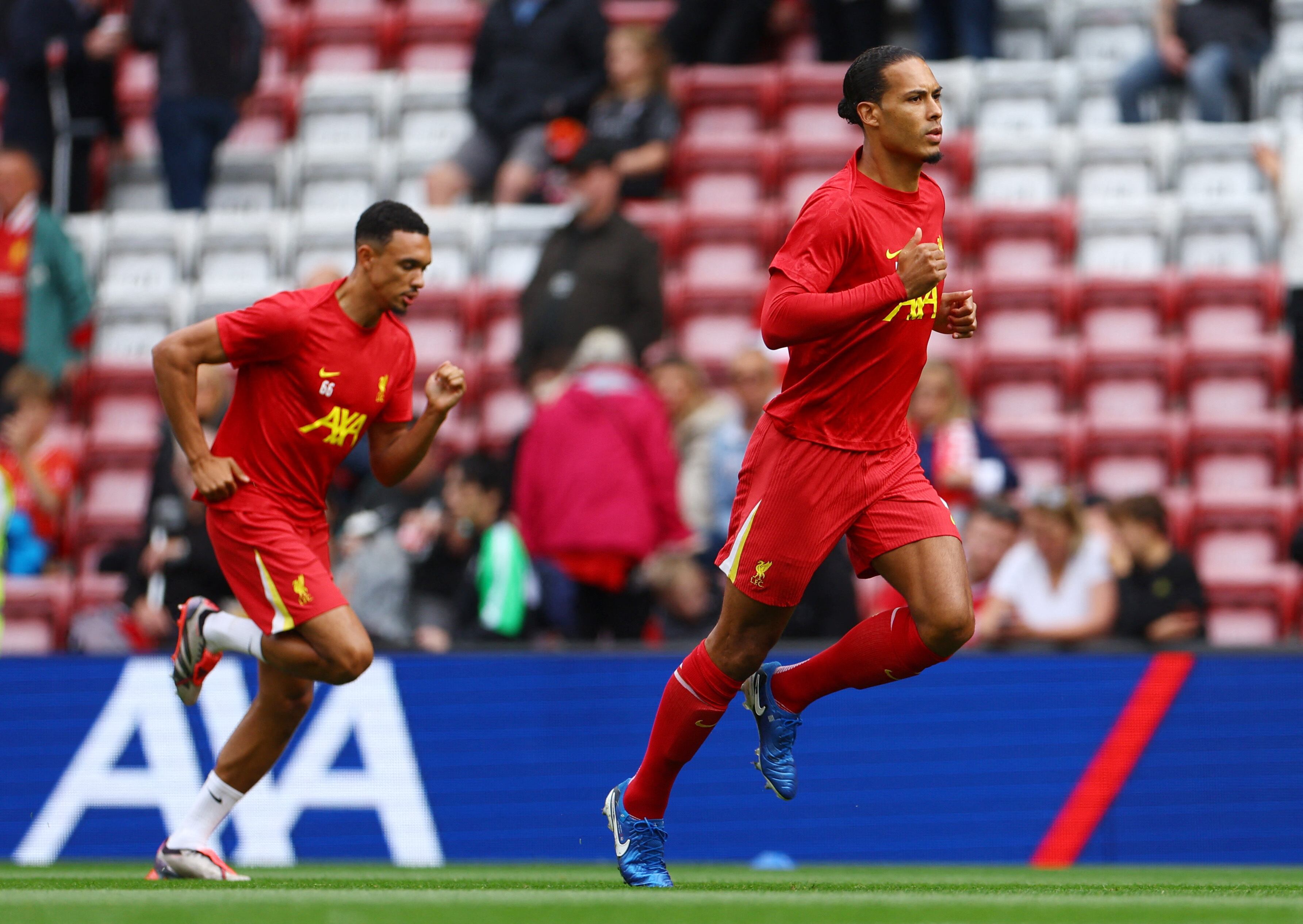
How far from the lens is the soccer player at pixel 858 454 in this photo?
510 centimetres

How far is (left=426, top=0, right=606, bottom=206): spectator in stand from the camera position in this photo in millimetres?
11312

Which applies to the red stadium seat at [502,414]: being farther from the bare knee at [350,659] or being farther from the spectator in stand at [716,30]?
the bare knee at [350,659]

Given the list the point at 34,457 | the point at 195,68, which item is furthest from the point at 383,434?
the point at 195,68

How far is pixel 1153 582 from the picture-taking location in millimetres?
8195

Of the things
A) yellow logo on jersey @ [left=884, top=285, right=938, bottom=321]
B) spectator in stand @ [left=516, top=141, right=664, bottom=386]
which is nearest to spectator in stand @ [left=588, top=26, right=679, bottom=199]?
spectator in stand @ [left=516, top=141, right=664, bottom=386]

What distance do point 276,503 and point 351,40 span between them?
7925 millimetres

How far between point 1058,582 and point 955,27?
4762 millimetres

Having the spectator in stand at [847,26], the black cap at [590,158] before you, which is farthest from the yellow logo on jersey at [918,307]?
the spectator in stand at [847,26]

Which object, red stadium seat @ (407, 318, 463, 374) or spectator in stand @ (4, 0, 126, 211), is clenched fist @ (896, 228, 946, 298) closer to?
red stadium seat @ (407, 318, 463, 374)

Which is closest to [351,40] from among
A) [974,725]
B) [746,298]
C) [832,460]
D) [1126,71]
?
[746,298]

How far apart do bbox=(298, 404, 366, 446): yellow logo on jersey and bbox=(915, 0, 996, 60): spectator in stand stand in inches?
258

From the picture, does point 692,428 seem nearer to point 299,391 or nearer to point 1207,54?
point 299,391

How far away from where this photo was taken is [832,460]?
17.0 ft

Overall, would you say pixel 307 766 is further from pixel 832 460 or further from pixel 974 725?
pixel 832 460
